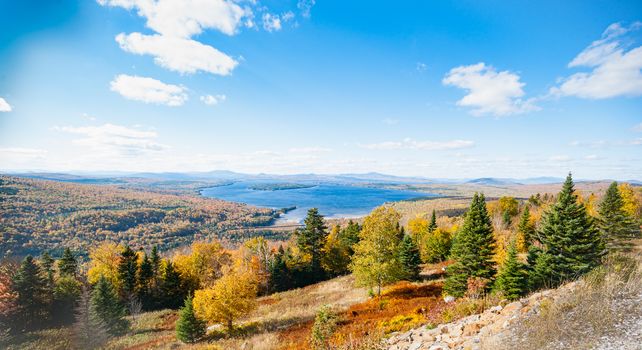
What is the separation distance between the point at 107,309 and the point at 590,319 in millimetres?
39649

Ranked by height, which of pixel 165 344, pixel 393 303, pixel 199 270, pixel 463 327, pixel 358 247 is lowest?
pixel 199 270

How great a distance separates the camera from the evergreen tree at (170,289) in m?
45.2

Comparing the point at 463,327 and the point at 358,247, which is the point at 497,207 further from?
the point at 463,327

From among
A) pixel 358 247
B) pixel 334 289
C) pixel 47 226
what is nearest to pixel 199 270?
pixel 334 289

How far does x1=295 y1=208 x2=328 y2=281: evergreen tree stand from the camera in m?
48.5

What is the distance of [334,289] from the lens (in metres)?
37.3

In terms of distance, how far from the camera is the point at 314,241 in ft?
163

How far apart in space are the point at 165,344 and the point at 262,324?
820 centimetres

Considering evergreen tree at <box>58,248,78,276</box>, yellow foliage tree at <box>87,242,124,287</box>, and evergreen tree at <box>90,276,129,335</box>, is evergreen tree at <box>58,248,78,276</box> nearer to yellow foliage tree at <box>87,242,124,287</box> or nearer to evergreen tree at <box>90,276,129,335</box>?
yellow foliage tree at <box>87,242,124,287</box>

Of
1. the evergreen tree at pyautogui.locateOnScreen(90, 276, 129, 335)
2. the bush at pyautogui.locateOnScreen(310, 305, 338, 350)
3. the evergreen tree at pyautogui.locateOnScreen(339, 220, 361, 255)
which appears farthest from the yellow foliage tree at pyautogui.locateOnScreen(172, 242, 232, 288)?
the bush at pyautogui.locateOnScreen(310, 305, 338, 350)

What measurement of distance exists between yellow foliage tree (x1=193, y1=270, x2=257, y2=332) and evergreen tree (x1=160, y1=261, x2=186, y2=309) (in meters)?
27.2

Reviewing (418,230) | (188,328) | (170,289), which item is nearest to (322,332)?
(188,328)

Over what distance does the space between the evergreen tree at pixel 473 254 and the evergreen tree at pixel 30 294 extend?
1966 inches

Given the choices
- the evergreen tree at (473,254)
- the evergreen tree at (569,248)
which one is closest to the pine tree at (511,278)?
the evergreen tree at (473,254)
